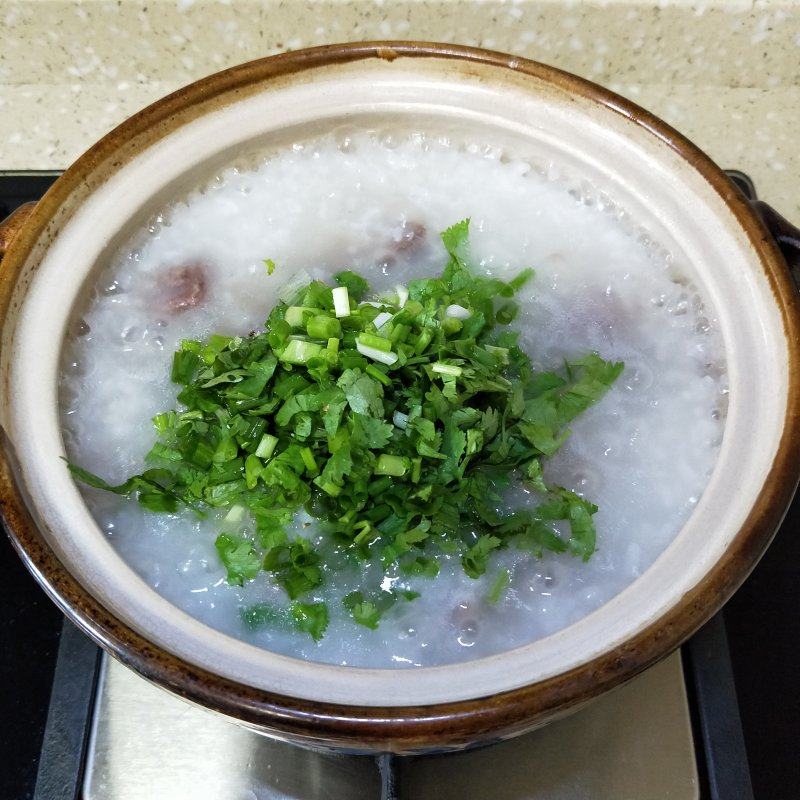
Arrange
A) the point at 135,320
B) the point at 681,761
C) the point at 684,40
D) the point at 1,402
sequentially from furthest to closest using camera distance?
the point at 684,40 → the point at 135,320 → the point at 681,761 → the point at 1,402

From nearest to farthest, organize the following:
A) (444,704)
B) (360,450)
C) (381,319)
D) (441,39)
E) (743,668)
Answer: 1. (444,704)
2. (360,450)
3. (381,319)
4. (743,668)
5. (441,39)

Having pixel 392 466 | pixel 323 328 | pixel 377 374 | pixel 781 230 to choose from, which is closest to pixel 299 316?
pixel 323 328

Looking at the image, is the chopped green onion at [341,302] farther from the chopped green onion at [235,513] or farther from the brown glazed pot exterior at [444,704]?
the brown glazed pot exterior at [444,704]

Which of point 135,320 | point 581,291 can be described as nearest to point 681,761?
point 581,291

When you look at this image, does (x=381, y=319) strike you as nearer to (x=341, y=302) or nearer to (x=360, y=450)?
(x=341, y=302)

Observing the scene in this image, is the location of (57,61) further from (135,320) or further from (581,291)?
(581,291)

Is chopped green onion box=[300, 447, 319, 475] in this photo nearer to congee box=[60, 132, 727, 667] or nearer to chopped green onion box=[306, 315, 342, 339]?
congee box=[60, 132, 727, 667]

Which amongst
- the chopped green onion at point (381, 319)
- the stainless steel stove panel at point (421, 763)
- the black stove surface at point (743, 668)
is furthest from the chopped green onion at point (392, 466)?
the black stove surface at point (743, 668)

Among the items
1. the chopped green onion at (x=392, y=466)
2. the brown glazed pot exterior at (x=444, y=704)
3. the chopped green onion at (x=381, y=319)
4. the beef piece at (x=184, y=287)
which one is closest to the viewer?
the brown glazed pot exterior at (x=444, y=704)
